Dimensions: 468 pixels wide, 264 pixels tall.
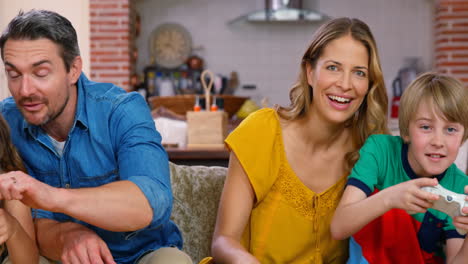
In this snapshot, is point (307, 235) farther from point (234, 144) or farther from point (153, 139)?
point (153, 139)

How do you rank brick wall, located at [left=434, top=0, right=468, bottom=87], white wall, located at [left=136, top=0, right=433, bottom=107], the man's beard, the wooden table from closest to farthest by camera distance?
the man's beard → the wooden table → brick wall, located at [left=434, top=0, right=468, bottom=87] → white wall, located at [left=136, top=0, right=433, bottom=107]

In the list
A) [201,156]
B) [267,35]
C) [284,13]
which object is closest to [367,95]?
[201,156]

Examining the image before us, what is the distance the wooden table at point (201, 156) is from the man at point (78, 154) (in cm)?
106

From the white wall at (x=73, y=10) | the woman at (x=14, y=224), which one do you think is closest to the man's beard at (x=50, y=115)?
the woman at (x=14, y=224)

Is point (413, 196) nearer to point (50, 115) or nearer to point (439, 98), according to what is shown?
point (439, 98)

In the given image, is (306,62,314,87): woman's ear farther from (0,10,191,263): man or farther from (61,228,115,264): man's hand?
(61,228,115,264): man's hand

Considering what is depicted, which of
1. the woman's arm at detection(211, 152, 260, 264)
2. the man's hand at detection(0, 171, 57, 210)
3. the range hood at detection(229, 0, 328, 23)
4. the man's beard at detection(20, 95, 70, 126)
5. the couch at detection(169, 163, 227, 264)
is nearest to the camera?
the man's hand at detection(0, 171, 57, 210)

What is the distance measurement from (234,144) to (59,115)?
0.52 metres

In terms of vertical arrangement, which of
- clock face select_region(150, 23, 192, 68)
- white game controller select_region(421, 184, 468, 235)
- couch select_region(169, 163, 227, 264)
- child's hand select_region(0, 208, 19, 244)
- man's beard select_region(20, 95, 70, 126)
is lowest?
couch select_region(169, 163, 227, 264)

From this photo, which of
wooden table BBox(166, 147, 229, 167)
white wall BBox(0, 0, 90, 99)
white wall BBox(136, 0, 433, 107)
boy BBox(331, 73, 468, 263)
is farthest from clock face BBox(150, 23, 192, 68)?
boy BBox(331, 73, 468, 263)

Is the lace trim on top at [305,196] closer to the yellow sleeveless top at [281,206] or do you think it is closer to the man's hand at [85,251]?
the yellow sleeveless top at [281,206]

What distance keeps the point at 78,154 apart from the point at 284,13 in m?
5.76

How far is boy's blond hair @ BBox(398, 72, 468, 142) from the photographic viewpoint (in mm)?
1493

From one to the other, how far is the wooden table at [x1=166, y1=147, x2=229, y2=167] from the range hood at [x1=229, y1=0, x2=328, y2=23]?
4528 millimetres
